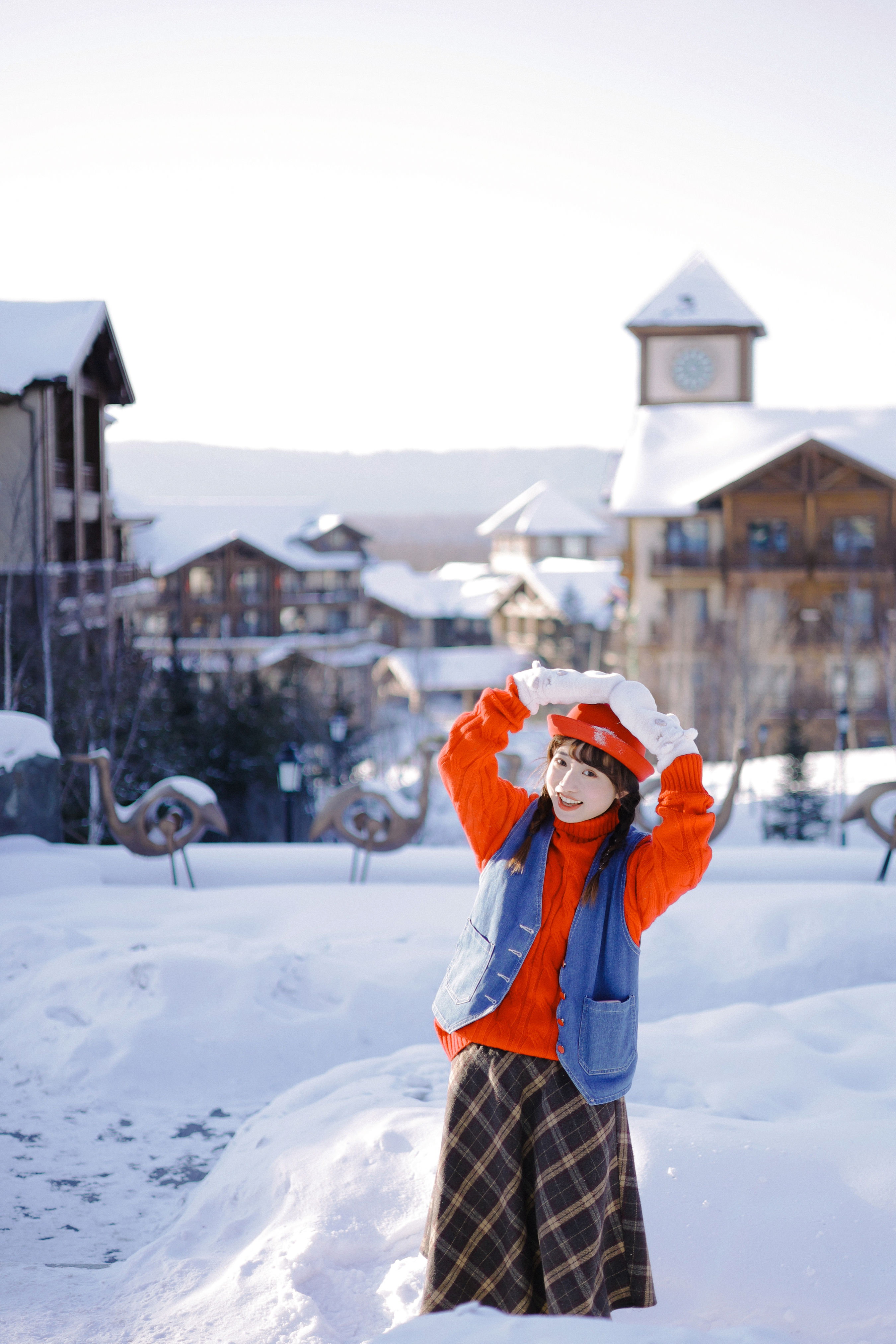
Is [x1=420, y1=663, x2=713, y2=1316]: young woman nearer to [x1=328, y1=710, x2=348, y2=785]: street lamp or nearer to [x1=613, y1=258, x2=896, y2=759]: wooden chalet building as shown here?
[x1=328, y1=710, x2=348, y2=785]: street lamp

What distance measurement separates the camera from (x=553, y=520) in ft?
192

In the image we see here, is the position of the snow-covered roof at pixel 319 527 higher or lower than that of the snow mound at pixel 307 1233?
higher

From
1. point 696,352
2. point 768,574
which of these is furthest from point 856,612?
point 696,352

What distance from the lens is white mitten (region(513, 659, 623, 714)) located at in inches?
105

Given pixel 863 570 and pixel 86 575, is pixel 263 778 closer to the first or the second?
pixel 86 575

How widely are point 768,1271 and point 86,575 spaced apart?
741 inches

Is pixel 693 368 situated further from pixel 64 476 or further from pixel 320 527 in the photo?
pixel 64 476

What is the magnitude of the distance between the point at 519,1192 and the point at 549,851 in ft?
2.51

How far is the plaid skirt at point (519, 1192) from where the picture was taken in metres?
2.51

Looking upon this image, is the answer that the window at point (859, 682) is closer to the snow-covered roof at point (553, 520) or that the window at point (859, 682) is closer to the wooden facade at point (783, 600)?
the wooden facade at point (783, 600)

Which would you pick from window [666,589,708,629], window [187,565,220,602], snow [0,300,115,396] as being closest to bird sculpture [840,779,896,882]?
snow [0,300,115,396]

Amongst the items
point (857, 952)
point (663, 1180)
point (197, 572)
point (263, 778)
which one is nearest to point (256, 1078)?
point (663, 1180)

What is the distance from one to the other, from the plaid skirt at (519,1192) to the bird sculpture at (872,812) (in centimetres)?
577

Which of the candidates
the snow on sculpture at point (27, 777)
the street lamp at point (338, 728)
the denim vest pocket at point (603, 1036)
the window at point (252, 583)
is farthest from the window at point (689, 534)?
the denim vest pocket at point (603, 1036)
